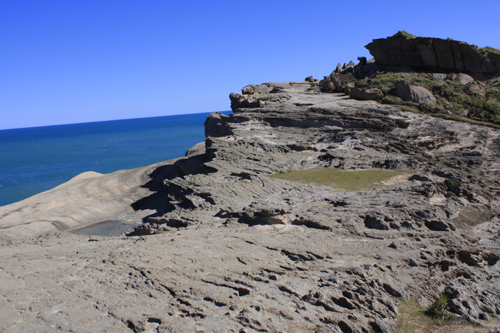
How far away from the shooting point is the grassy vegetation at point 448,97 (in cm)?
2708

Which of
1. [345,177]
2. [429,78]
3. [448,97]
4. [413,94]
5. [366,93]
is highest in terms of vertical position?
[429,78]

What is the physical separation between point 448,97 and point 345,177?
16284mm

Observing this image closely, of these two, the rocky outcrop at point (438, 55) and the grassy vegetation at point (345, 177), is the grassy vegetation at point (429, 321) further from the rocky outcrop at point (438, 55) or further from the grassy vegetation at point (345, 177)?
the rocky outcrop at point (438, 55)

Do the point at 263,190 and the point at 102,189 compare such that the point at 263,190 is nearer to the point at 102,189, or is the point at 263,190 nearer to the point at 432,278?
the point at 432,278

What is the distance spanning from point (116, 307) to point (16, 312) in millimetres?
1456

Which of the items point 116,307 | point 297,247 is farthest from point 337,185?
point 116,307

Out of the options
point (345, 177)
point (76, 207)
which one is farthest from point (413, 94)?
point (76, 207)

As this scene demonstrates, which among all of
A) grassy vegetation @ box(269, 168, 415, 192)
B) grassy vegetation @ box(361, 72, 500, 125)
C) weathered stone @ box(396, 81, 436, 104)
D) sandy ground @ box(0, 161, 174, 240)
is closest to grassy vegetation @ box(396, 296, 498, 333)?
grassy vegetation @ box(269, 168, 415, 192)

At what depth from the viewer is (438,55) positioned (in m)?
33.0

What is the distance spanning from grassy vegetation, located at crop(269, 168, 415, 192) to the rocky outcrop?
1875cm

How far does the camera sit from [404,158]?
20.2m

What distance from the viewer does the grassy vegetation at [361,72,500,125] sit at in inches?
1066

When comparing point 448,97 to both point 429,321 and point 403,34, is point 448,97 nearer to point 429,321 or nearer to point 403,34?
point 403,34

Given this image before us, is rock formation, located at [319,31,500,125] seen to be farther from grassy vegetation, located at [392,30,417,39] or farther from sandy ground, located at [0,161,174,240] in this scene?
sandy ground, located at [0,161,174,240]
